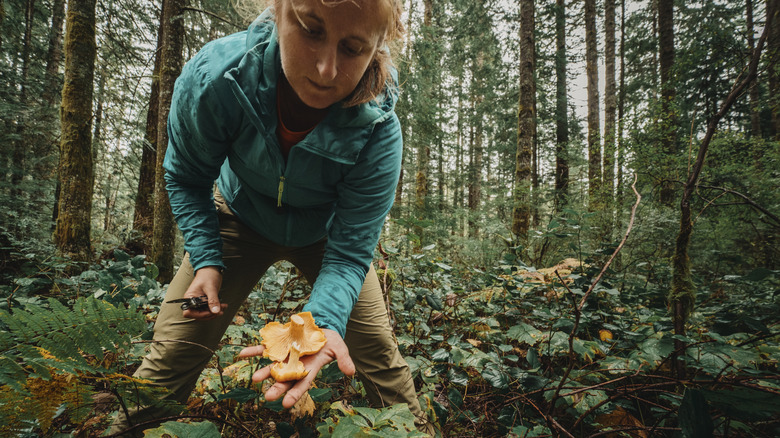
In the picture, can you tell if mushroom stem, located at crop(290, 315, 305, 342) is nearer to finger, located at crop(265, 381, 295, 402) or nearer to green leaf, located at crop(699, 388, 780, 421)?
finger, located at crop(265, 381, 295, 402)

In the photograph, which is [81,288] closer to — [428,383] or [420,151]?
[428,383]

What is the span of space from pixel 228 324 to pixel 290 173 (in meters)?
Result: 0.90

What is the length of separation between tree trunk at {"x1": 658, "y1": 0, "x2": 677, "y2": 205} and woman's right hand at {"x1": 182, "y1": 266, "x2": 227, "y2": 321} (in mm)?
4463

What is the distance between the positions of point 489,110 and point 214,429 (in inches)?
588

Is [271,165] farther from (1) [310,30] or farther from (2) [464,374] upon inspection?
(2) [464,374]

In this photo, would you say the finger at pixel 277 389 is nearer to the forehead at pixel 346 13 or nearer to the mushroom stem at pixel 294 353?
the mushroom stem at pixel 294 353

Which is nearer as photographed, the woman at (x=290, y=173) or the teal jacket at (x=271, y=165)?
the woman at (x=290, y=173)

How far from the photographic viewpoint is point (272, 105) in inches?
55.4

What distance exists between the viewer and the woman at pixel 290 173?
1.18m

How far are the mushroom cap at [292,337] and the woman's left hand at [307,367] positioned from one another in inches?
1.2

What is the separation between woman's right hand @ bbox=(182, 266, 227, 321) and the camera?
4.71 feet

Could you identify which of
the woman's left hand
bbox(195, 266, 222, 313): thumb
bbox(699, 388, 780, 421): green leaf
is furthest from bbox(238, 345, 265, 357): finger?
bbox(699, 388, 780, 421): green leaf

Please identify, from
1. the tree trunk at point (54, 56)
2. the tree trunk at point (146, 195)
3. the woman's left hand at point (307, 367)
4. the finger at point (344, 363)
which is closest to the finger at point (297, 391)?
the woman's left hand at point (307, 367)

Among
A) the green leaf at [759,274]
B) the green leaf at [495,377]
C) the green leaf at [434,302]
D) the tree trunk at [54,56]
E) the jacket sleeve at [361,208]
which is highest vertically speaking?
the tree trunk at [54,56]
